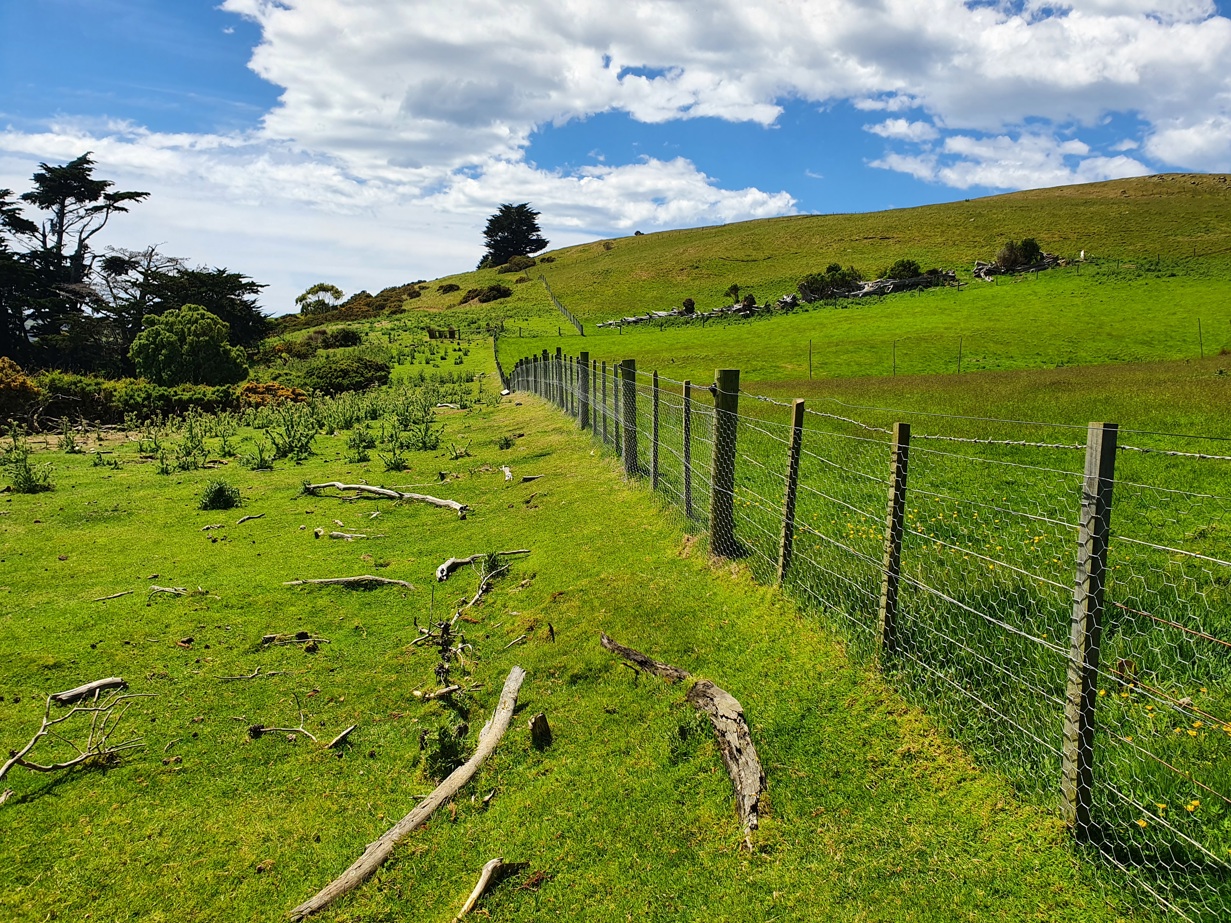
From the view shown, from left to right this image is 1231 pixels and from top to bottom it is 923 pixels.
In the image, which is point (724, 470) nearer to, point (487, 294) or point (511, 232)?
point (487, 294)

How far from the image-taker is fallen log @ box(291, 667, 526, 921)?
4042 millimetres

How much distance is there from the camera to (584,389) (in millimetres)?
16516

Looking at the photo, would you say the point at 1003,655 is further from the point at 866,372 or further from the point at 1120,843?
the point at 866,372

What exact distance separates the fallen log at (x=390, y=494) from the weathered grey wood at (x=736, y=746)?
23.3 feet

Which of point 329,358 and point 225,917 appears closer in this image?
point 225,917

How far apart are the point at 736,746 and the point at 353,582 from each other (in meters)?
5.48

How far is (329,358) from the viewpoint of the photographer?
127ft

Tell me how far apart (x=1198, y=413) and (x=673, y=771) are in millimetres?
13269

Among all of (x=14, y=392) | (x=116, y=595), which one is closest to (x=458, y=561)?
(x=116, y=595)

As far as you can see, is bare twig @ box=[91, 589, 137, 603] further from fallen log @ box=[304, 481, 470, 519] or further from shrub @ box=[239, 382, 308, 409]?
shrub @ box=[239, 382, 308, 409]

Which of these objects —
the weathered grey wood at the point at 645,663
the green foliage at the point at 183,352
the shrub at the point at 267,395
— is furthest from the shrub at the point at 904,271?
the weathered grey wood at the point at 645,663

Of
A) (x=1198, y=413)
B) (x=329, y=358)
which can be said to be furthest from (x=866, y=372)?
(x=329, y=358)

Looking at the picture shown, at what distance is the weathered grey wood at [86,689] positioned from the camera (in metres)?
5.98

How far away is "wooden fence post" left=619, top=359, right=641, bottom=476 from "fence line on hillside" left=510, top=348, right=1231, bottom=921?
50 mm
